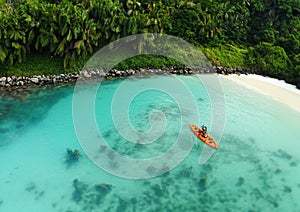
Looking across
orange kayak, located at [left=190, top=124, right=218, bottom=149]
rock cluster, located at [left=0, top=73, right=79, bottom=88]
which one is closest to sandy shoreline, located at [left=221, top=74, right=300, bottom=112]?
orange kayak, located at [left=190, top=124, right=218, bottom=149]

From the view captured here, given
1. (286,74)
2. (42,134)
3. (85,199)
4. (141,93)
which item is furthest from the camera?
(286,74)

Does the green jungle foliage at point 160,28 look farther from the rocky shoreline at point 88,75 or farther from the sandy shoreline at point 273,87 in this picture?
the sandy shoreline at point 273,87

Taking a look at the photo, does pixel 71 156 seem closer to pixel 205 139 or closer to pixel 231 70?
pixel 205 139

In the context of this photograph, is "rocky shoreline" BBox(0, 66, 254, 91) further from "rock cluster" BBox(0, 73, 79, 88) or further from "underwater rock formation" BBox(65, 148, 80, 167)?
"underwater rock formation" BBox(65, 148, 80, 167)

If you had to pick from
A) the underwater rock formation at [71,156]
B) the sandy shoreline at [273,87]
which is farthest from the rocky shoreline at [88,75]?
the underwater rock formation at [71,156]

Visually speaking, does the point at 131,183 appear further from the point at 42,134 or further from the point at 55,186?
the point at 42,134

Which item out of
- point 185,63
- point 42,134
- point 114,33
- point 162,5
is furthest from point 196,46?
point 42,134
